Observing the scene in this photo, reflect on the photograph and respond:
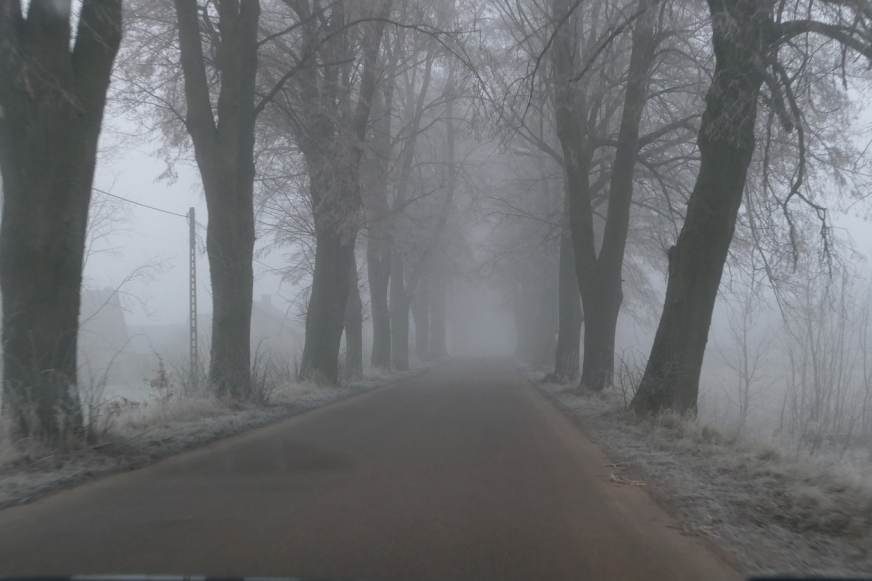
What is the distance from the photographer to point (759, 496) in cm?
602

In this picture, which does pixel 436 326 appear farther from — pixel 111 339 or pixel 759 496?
pixel 759 496

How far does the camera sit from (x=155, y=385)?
44.2ft

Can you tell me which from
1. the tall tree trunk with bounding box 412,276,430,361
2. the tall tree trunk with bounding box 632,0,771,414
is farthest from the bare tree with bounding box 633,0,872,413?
the tall tree trunk with bounding box 412,276,430,361

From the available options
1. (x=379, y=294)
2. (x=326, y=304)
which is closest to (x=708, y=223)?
(x=326, y=304)

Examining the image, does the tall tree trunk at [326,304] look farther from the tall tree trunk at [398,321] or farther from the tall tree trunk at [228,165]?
the tall tree trunk at [398,321]

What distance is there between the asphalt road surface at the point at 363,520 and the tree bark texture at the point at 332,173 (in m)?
8.23

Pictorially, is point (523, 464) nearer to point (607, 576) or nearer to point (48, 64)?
point (607, 576)

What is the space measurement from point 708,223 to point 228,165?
27.3ft

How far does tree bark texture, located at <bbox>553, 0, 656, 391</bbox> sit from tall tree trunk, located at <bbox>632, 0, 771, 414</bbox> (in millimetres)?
4454

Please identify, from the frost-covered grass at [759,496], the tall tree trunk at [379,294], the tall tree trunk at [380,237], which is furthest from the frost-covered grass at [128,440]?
the tall tree trunk at [379,294]

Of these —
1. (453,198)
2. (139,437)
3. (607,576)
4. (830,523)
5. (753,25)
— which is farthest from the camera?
(453,198)

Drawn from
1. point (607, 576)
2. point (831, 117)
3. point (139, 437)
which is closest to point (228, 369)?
point (139, 437)

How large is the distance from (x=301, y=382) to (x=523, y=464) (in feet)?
36.5

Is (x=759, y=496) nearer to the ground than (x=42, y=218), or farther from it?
nearer to the ground
